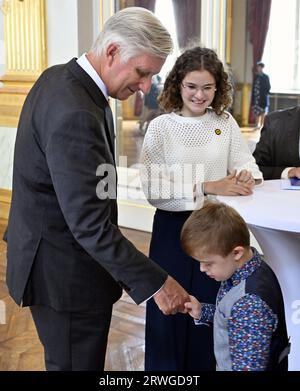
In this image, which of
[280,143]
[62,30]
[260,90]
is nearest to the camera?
[280,143]

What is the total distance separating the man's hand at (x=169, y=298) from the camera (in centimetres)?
162

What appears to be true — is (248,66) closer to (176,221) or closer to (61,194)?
(176,221)

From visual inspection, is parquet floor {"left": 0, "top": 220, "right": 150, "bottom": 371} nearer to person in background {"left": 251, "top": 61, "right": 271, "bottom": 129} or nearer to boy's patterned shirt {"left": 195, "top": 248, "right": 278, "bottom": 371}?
boy's patterned shirt {"left": 195, "top": 248, "right": 278, "bottom": 371}

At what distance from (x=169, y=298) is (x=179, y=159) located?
786 millimetres

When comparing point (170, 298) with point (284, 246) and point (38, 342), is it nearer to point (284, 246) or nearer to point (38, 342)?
point (284, 246)

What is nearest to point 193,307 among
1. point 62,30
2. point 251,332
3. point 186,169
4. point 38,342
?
point 251,332

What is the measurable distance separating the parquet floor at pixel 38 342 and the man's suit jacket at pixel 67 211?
1.23 m

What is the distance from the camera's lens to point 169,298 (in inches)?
64.0

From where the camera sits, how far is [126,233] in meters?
5.37

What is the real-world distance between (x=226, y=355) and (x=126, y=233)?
375 centimetres

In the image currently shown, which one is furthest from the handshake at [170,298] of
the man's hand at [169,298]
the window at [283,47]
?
the window at [283,47]

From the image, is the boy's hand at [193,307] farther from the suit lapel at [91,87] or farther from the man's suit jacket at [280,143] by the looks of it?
the man's suit jacket at [280,143]

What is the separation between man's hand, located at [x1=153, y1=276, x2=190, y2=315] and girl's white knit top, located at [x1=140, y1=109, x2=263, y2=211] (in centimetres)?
65
